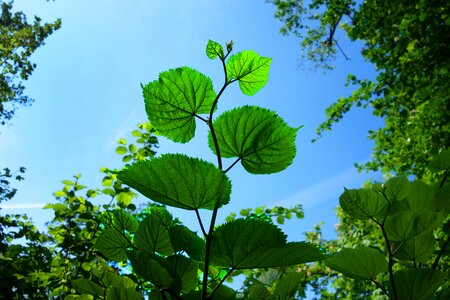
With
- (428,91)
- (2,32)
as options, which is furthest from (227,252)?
(2,32)

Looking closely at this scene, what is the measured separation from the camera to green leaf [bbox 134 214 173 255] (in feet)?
1.78

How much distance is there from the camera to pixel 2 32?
14352mm

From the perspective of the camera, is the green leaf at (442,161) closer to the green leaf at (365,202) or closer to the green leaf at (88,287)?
the green leaf at (365,202)

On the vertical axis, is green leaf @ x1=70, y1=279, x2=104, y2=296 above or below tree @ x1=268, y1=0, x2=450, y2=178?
below

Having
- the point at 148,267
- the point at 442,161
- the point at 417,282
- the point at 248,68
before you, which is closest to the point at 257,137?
the point at 248,68

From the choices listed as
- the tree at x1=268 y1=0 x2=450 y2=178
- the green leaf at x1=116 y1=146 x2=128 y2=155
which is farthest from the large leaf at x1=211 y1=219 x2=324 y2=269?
the tree at x1=268 y1=0 x2=450 y2=178

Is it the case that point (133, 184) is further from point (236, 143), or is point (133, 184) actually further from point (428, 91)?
point (428, 91)

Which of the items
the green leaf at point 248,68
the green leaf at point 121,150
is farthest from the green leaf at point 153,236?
A: the green leaf at point 121,150

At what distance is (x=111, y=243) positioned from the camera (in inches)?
23.5

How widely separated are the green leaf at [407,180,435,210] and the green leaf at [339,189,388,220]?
10cm

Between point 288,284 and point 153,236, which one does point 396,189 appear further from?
point 153,236

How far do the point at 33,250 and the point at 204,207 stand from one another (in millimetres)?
2985

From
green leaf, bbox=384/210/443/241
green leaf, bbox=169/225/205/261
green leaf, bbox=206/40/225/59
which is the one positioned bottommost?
green leaf, bbox=169/225/205/261

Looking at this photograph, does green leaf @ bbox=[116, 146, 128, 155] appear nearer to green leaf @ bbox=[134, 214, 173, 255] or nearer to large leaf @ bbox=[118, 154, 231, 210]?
green leaf @ bbox=[134, 214, 173, 255]
